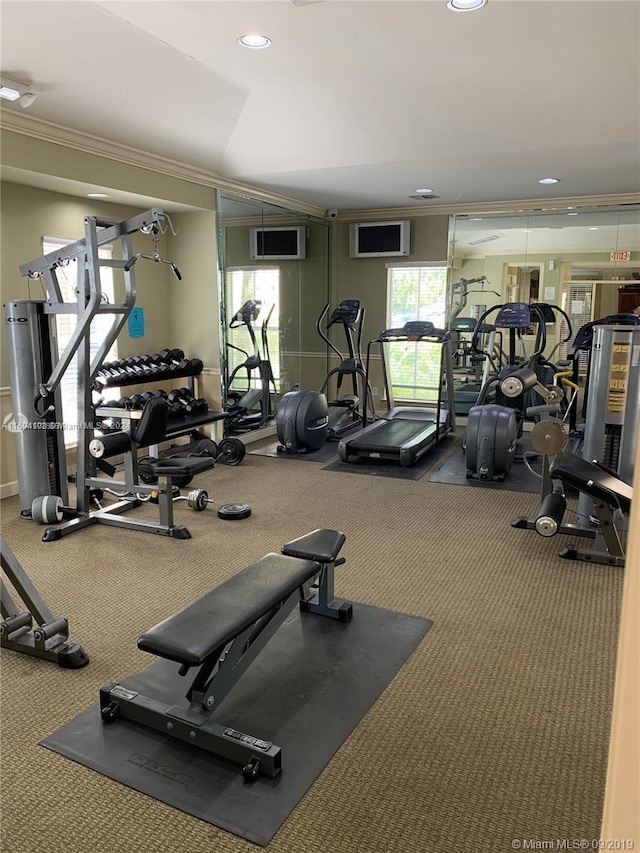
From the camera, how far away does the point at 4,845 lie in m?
1.79

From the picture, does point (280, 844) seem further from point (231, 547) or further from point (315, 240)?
point (315, 240)

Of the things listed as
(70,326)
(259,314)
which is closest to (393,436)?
(259,314)

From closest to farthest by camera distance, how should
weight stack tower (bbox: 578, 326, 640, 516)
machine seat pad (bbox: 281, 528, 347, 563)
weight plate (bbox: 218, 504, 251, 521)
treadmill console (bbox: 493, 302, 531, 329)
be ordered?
machine seat pad (bbox: 281, 528, 347, 563)
weight stack tower (bbox: 578, 326, 640, 516)
weight plate (bbox: 218, 504, 251, 521)
treadmill console (bbox: 493, 302, 531, 329)

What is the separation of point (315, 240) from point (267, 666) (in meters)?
6.38

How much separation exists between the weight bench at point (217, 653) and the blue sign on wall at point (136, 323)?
13.7 feet

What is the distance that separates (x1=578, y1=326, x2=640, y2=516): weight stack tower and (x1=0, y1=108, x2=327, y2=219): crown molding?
12.2ft

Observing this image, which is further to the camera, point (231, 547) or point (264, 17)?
point (231, 547)

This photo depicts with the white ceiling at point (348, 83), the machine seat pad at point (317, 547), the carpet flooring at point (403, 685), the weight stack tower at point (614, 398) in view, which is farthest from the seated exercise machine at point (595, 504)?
the white ceiling at point (348, 83)

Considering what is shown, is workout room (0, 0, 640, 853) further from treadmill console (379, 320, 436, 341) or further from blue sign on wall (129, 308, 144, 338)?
blue sign on wall (129, 308, 144, 338)

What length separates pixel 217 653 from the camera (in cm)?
212

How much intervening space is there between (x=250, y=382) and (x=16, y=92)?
3.73 m

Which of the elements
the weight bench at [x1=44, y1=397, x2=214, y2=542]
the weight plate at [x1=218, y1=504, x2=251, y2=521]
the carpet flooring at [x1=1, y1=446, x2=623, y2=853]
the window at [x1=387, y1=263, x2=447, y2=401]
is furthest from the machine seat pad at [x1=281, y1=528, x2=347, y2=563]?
the window at [x1=387, y1=263, x2=447, y2=401]

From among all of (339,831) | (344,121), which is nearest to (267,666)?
(339,831)

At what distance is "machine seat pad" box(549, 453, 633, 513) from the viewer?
11.3 feet
